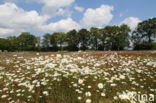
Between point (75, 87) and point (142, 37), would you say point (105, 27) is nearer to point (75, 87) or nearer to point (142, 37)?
point (142, 37)

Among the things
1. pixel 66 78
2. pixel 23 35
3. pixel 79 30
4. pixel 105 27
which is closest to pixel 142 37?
pixel 105 27

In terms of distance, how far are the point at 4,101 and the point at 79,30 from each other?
87913 millimetres

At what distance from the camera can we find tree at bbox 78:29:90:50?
9194cm

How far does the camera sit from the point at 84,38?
92.3m

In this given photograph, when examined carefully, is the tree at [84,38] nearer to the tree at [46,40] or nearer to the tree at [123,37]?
the tree at [123,37]

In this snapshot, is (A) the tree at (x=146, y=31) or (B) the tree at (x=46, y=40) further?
(B) the tree at (x=46, y=40)

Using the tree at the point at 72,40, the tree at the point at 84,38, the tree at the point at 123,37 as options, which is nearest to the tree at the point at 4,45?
the tree at the point at 72,40

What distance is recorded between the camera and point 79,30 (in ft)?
308

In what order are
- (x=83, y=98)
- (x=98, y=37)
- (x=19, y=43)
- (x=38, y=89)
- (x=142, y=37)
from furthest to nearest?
(x=19, y=43) < (x=98, y=37) < (x=142, y=37) < (x=38, y=89) < (x=83, y=98)

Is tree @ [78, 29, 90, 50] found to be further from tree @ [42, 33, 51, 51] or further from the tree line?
tree @ [42, 33, 51, 51]

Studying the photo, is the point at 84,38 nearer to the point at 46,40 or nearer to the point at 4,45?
the point at 46,40

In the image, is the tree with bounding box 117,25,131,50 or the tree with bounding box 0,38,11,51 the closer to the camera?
the tree with bounding box 117,25,131,50

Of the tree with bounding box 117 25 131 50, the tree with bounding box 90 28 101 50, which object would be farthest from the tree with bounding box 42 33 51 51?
the tree with bounding box 117 25 131 50

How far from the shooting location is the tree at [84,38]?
302 ft
